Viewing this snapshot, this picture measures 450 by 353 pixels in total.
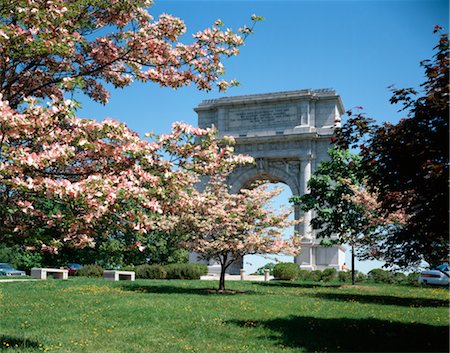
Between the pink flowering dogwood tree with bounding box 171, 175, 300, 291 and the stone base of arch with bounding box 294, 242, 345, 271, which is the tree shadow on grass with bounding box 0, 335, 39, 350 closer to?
the pink flowering dogwood tree with bounding box 171, 175, 300, 291

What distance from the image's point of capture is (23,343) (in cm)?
1009

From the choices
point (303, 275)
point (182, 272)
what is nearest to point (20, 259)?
point (182, 272)

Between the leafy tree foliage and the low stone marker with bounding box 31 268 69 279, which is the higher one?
the leafy tree foliage

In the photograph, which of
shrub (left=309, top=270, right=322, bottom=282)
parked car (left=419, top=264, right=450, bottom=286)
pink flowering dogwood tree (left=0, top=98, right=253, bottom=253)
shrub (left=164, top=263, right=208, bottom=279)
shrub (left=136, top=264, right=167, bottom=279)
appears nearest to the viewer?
pink flowering dogwood tree (left=0, top=98, right=253, bottom=253)

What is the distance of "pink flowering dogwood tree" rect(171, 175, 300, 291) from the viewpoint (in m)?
22.1

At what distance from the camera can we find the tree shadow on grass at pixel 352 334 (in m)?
10.2

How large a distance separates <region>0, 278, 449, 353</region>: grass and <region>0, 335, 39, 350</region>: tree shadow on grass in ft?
0.06

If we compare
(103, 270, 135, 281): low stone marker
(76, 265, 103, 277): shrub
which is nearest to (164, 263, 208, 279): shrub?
(103, 270, 135, 281): low stone marker

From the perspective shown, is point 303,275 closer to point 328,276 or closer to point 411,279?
point 328,276

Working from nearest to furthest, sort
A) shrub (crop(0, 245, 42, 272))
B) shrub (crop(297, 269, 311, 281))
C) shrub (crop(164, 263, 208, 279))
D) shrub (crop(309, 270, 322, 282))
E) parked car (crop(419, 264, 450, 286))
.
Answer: parked car (crop(419, 264, 450, 286)) → shrub (crop(164, 263, 208, 279)) → shrub (crop(309, 270, 322, 282)) → shrub (crop(297, 269, 311, 281)) → shrub (crop(0, 245, 42, 272))

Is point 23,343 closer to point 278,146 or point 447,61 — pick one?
point 447,61

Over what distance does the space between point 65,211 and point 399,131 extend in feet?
23.1

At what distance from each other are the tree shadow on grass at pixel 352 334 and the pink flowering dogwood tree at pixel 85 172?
3957 mm

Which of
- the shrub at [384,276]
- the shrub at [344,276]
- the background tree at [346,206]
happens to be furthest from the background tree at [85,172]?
the shrub at [384,276]
